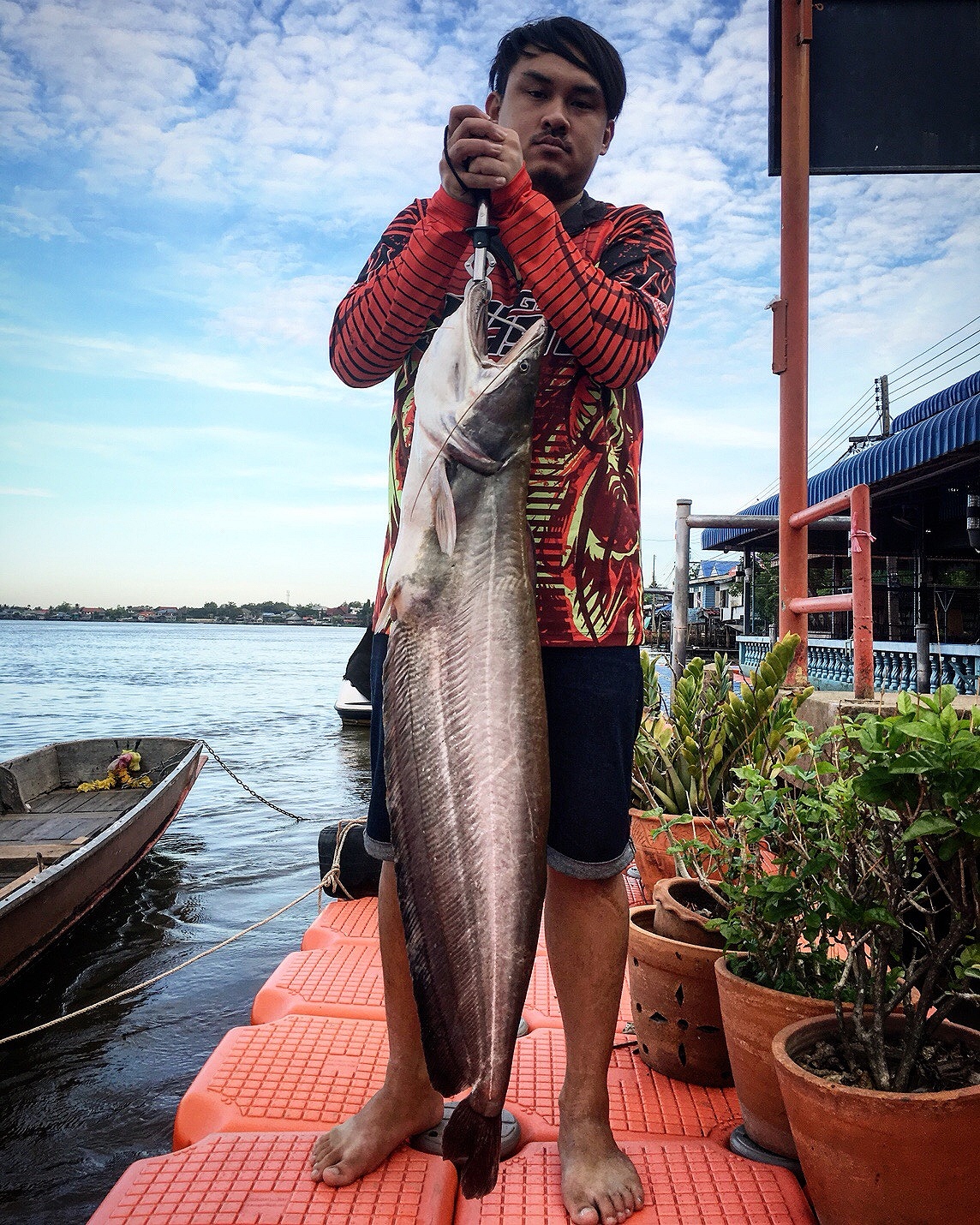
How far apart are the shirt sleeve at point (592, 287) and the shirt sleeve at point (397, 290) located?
0.42 ft

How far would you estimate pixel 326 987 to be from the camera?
3.46m

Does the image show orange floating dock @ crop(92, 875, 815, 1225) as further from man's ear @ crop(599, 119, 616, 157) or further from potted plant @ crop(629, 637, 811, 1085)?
man's ear @ crop(599, 119, 616, 157)

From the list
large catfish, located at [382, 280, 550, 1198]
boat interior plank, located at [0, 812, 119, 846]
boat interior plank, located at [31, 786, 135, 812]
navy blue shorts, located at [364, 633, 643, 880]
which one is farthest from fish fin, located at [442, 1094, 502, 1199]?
boat interior plank, located at [31, 786, 135, 812]

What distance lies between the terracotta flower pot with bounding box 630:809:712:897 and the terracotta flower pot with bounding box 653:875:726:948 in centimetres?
68

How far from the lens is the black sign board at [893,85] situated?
19.2ft

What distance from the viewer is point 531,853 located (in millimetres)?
1803

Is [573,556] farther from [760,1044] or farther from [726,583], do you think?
[726,583]

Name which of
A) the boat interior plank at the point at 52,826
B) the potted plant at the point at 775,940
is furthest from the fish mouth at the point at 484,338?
the boat interior plank at the point at 52,826

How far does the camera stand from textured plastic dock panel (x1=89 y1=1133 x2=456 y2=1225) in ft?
6.31

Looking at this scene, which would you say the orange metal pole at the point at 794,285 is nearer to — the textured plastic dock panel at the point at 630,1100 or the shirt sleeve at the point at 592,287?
the textured plastic dock panel at the point at 630,1100

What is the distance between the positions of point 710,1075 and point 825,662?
9722 millimetres

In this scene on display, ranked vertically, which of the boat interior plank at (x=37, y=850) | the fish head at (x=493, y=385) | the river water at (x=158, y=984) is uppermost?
the fish head at (x=493, y=385)

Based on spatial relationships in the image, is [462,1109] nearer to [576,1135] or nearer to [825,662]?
[576,1135]

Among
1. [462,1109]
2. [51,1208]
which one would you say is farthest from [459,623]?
[51,1208]
